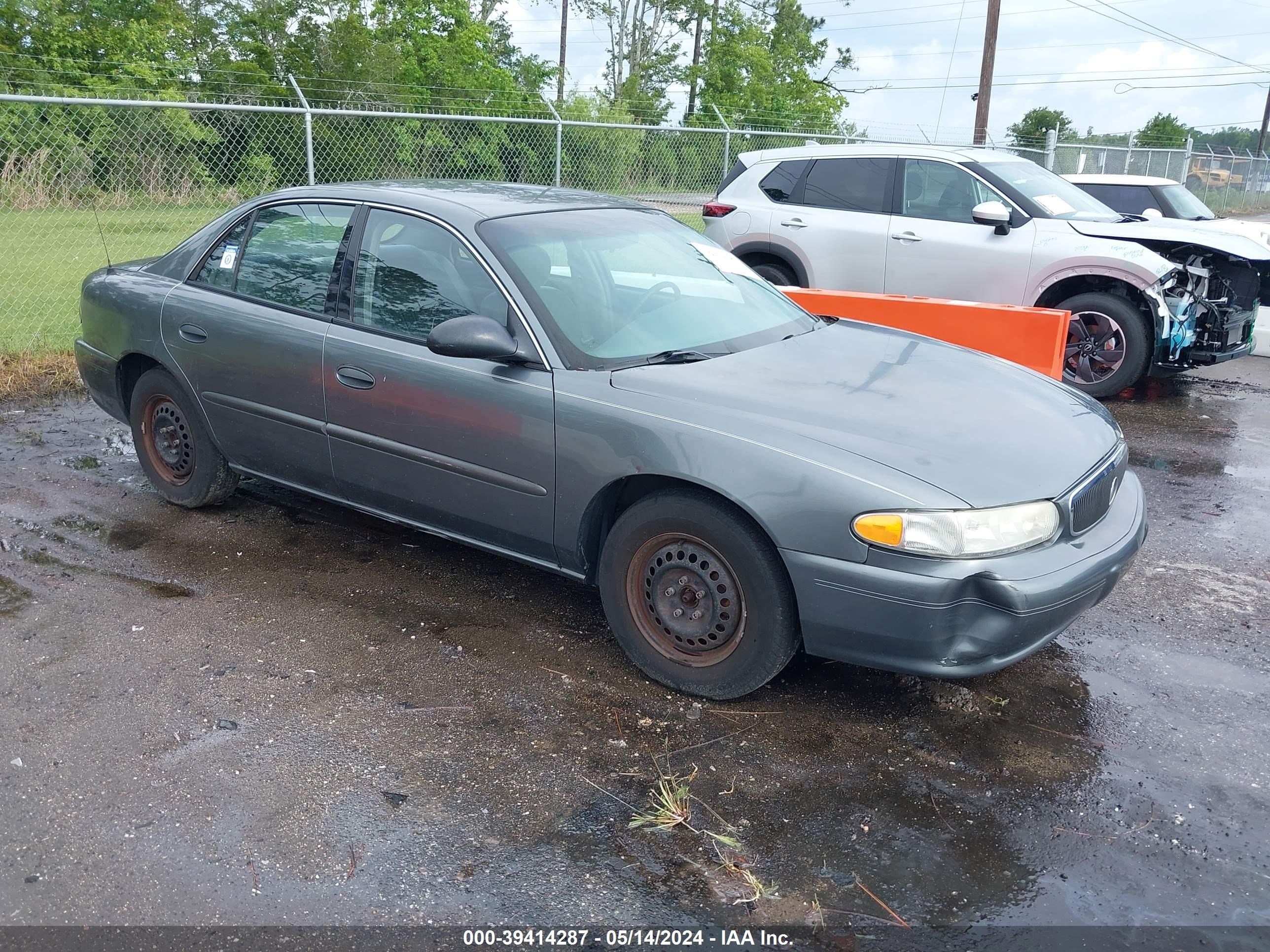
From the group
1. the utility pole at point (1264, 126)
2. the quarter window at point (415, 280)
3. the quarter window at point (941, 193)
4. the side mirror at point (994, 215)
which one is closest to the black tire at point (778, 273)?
the quarter window at point (941, 193)

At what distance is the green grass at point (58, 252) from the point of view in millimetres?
9344

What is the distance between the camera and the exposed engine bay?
7.72 m

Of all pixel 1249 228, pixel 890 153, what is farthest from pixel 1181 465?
pixel 1249 228

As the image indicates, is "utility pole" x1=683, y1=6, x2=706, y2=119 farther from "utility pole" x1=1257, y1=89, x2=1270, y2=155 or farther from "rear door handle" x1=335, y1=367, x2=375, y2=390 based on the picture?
"rear door handle" x1=335, y1=367, x2=375, y2=390

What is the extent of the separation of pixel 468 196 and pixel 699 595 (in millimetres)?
2044

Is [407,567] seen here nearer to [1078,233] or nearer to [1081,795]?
[1081,795]

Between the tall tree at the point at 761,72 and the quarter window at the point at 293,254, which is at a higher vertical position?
the tall tree at the point at 761,72

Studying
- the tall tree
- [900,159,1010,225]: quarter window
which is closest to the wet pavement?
[900,159,1010,225]: quarter window

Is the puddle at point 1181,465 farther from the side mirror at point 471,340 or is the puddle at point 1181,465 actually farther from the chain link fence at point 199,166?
the chain link fence at point 199,166

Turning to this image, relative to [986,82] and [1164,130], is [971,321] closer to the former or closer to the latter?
[986,82]

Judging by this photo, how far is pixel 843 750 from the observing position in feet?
10.8

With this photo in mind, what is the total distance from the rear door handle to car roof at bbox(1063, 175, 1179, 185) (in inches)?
388

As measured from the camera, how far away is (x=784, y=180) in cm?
916

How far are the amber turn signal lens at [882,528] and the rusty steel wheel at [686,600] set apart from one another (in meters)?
0.47
